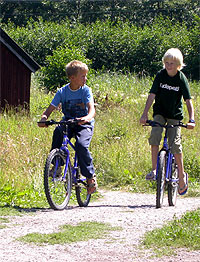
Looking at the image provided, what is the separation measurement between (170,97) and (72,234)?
2.59m

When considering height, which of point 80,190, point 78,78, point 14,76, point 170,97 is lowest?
point 80,190

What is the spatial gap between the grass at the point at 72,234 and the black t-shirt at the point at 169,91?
6.76 feet

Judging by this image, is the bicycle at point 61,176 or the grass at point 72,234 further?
the bicycle at point 61,176

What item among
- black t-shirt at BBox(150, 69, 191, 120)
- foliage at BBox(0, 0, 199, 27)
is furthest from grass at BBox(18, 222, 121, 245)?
foliage at BBox(0, 0, 199, 27)

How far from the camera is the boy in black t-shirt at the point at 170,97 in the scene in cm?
735

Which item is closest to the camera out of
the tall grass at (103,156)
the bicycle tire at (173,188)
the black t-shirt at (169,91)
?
the black t-shirt at (169,91)

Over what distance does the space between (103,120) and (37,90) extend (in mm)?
10122

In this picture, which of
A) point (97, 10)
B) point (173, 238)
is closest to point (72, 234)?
point (173, 238)

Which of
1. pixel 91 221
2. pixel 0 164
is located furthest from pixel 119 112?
pixel 91 221

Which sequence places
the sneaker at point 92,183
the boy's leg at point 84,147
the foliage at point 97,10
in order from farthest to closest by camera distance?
the foliage at point 97,10, the sneaker at point 92,183, the boy's leg at point 84,147

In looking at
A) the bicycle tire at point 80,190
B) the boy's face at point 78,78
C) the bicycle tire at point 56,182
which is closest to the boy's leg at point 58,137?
the bicycle tire at point 56,182

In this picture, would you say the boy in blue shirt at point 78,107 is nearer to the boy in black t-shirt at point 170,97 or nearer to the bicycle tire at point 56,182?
the bicycle tire at point 56,182

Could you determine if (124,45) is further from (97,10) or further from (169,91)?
(169,91)

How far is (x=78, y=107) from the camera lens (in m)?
7.37
